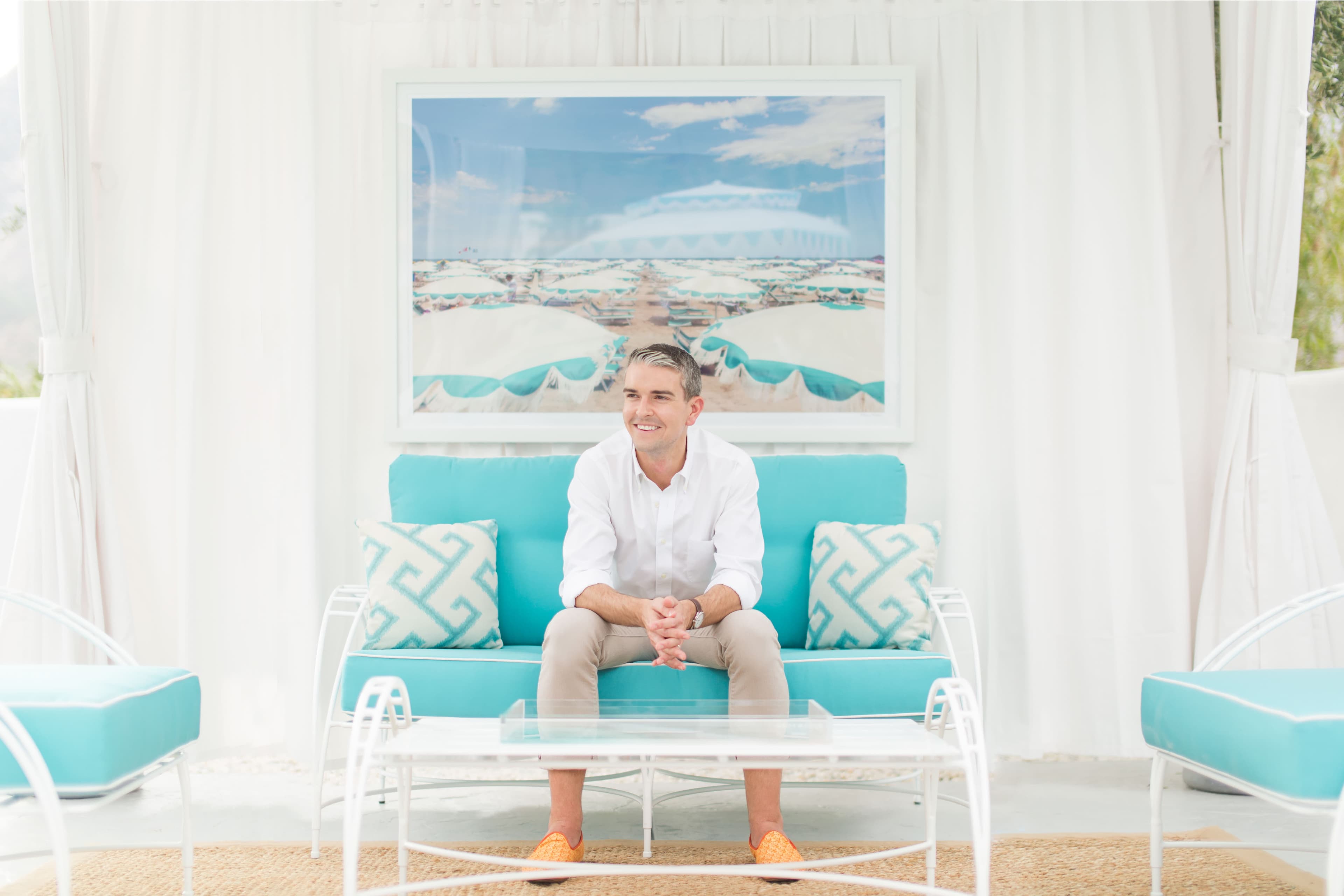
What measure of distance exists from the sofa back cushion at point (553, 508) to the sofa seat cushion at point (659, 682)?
418 mm

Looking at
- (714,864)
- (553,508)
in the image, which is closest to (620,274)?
(553,508)

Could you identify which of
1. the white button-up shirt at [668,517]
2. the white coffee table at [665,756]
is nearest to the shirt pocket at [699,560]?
the white button-up shirt at [668,517]

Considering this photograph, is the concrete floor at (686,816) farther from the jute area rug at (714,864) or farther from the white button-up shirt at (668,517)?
the white button-up shirt at (668,517)

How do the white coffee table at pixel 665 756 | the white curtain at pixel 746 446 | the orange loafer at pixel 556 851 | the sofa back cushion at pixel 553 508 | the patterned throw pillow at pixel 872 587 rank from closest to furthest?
the white coffee table at pixel 665 756 → the orange loafer at pixel 556 851 → the patterned throw pillow at pixel 872 587 → the sofa back cushion at pixel 553 508 → the white curtain at pixel 746 446

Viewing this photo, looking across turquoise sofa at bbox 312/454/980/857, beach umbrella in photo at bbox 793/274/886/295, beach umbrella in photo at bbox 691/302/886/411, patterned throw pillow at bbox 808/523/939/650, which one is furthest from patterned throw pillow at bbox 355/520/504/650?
beach umbrella in photo at bbox 793/274/886/295

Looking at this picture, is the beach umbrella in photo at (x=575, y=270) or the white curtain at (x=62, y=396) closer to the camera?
the white curtain at (x=62, y=396)

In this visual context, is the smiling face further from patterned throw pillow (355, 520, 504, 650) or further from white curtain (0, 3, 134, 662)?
white curtain (0, 3, 134, 662)

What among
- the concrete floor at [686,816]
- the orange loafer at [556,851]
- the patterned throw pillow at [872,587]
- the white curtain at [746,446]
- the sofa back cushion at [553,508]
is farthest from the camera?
the white curtain at [746,446]

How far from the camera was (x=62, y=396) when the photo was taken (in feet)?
10.6

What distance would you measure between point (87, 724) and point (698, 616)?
1.27 meters

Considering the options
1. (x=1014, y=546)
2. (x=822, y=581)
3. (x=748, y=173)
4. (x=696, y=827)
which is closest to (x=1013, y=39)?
(x=748, y=173)

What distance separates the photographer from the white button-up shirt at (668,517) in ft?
8.80

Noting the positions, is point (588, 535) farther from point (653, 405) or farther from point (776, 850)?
point (776, 850)

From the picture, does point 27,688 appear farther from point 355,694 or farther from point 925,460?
point 925,460
